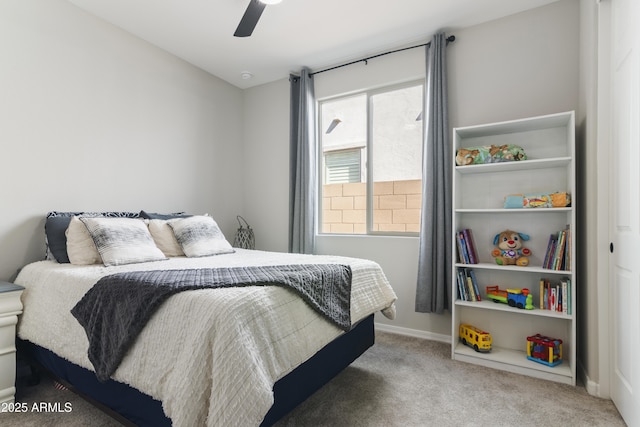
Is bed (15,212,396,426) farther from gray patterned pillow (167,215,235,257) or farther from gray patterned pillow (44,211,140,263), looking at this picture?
gray patterned pillow (167,215,235,257)

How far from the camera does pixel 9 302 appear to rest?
5.96 feet

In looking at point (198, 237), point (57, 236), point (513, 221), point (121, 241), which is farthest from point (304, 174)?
point (57, 236)

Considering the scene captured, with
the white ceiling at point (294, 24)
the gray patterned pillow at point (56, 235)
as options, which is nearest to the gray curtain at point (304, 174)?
the white ceiling at point (294, 24)

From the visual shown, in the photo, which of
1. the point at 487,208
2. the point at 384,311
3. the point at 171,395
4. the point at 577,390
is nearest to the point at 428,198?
the point at 487,208

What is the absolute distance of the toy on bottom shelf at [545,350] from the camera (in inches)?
86.5

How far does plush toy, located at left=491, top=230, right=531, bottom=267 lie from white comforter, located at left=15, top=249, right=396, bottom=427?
1530 mm

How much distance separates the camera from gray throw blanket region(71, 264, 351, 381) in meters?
1.32

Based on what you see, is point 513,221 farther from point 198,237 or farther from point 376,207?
point 198,237

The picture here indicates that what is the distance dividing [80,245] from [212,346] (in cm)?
156

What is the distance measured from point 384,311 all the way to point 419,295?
613mm

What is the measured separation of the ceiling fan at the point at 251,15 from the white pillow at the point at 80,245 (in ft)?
5.46

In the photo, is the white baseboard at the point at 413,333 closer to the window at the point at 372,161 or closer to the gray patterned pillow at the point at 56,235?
the window at the point at 372,161

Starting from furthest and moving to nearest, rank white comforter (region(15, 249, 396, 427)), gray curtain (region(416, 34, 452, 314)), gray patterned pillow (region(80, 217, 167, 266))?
gray curtain (region(416, 34, 452, 314)) → gray patterned pillow (region(80, 217, 167, 266)) → white comforter (region(15, 249, 396, 427))

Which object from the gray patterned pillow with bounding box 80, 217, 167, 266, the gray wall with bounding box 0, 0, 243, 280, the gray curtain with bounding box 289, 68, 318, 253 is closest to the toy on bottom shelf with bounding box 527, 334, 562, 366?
the gray curtain with bounding box 289, 68, 318, 253
